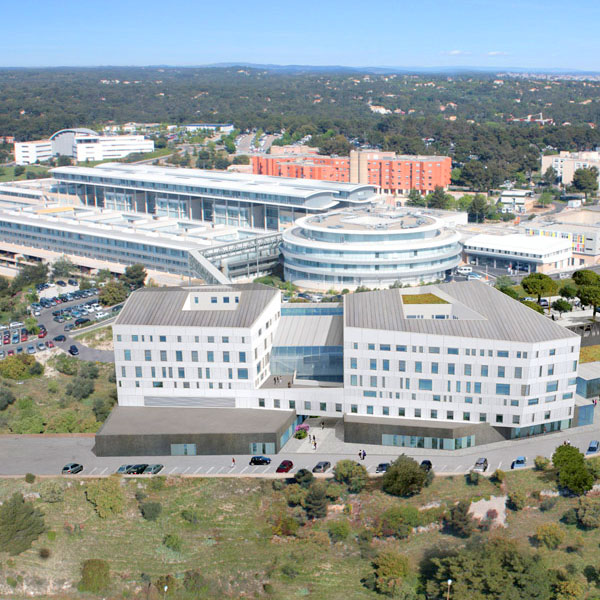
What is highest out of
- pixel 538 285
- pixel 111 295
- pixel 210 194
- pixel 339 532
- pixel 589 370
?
pixel 538 285

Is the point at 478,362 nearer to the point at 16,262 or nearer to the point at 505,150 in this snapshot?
the point at 16,262

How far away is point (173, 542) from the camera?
130 feet

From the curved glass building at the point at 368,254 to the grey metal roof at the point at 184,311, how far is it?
27.2 metres

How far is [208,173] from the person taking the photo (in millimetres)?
122625

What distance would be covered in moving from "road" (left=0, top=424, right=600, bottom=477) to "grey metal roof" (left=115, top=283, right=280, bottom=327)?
8160 mm

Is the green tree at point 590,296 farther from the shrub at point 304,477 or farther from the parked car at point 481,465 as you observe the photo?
the shrub at point 304,477

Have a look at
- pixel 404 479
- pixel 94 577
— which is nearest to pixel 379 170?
pixel 404 479

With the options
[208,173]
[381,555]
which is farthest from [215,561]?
[208,173]

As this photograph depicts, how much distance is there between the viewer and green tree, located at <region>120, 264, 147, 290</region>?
85.8 metres

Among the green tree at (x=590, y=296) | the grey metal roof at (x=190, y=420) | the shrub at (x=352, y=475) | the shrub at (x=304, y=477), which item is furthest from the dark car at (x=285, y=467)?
the green tree at (x=590, y=296)

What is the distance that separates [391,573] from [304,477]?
24.7 feet

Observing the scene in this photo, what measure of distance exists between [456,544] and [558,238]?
2448 inches

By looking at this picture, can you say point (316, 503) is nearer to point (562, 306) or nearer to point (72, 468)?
point (72, 468)

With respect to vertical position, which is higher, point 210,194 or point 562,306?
point 210,194
